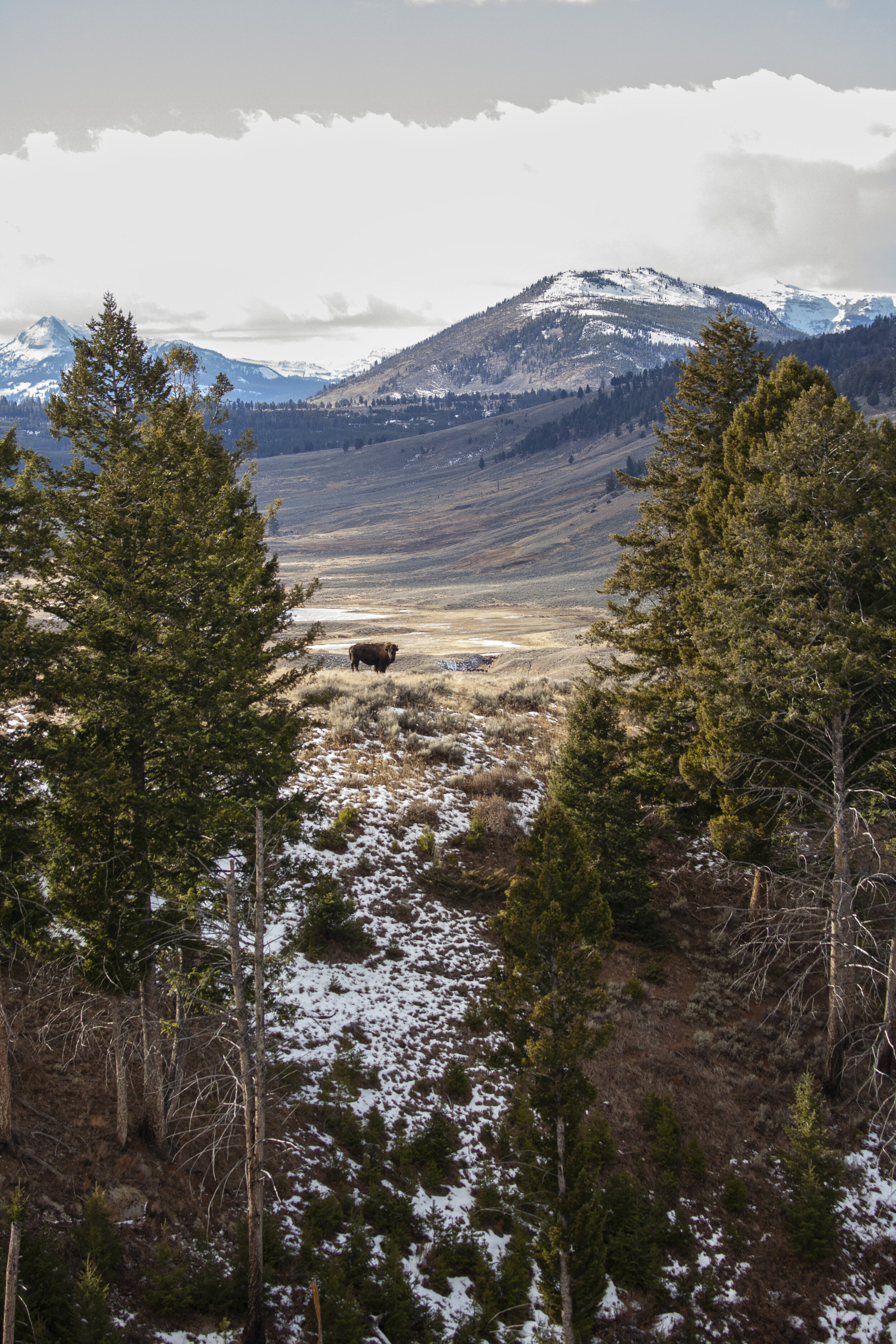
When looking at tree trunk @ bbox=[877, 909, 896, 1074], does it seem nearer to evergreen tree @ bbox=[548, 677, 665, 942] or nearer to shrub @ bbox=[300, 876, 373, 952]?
evergreen tree @ bbox=[548, 677, 665, 942]

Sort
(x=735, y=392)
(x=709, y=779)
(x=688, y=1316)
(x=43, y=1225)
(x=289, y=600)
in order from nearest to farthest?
(x=43, y=1225) < (x=688, y=1316) < (x=289, y=600) < (x=709, y=779) < (x=735, y=392)

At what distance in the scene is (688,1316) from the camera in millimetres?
11703

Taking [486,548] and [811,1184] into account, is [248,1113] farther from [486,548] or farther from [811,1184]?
[486,548]

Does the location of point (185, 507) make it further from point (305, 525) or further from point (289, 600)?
point (305, 525)

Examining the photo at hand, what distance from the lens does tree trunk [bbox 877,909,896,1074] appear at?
44.8 ft

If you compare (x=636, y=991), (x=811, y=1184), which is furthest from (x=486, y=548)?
(x=811, y=1184)

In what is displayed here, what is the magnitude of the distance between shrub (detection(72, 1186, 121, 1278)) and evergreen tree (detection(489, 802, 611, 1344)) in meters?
5.56

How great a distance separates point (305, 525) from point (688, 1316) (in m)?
197

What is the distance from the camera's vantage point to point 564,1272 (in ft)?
33.6

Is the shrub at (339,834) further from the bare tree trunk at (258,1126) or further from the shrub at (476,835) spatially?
the bare tree trunk at (258,1126)

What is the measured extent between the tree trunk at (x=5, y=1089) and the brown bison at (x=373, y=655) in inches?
1174

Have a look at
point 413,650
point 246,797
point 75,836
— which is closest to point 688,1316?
point 246,797

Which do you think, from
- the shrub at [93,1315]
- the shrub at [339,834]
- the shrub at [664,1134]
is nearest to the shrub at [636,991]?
the shrub at [664,1134]

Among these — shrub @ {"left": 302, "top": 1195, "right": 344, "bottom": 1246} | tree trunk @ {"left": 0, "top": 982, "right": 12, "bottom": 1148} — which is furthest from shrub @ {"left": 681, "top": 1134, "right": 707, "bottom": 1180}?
tree trunk @ {"left": 0, "top": 982, "right": 12, "bottom": 1148}
